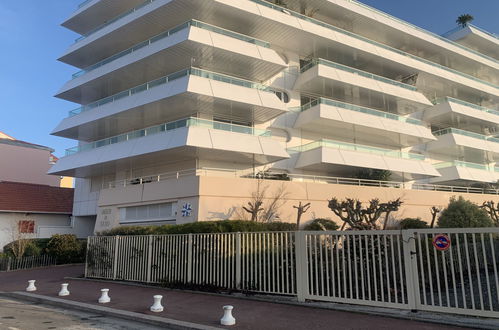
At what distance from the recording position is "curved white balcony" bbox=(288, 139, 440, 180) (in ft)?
81.7

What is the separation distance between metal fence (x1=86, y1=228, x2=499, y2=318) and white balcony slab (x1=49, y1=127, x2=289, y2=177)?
8.71 m

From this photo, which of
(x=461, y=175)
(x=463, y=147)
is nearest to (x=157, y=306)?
(x=461, y=175)

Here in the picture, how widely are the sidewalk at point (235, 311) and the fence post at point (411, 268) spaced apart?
497 mm

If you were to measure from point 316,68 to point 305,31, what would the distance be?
9.00ft

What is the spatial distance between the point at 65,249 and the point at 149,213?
5.29 metres

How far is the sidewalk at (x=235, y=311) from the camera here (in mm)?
7094

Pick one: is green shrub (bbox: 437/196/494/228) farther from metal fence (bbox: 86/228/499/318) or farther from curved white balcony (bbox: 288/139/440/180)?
metal fence (bbox: 86/228/499/318)

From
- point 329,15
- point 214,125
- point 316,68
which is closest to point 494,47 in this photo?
point 329,15

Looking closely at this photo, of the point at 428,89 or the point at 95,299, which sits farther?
the point at 428,89

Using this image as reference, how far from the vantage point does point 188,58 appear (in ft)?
77.4

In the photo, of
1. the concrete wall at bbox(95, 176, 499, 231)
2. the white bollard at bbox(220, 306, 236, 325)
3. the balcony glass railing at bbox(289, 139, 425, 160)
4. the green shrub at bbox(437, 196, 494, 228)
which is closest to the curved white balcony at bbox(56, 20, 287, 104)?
the balcony glass railing at bbox(289, 139, 425, 160)

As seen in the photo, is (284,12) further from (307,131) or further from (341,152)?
(341,152)

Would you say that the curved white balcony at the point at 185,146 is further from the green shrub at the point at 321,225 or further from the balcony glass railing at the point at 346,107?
the balcony glass railing at the point at 346,107

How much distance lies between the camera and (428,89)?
Result: 36750 millimetres
